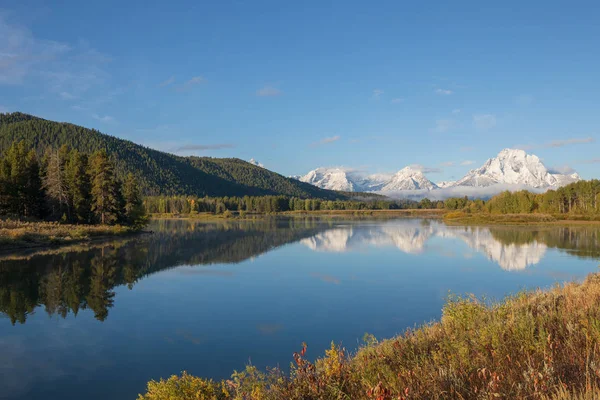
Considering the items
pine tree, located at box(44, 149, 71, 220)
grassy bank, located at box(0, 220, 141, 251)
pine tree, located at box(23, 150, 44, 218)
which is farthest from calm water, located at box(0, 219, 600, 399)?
pine tree, located at box(23, 150, 44, 218)

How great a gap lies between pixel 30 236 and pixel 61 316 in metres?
31.3

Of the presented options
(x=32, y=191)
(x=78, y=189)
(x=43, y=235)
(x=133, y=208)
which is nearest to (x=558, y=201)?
(x=133, y=208)

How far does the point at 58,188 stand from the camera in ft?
200

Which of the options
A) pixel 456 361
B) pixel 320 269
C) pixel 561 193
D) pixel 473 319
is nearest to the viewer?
pixel 456 361

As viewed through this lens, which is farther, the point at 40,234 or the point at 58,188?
the point at 58,188

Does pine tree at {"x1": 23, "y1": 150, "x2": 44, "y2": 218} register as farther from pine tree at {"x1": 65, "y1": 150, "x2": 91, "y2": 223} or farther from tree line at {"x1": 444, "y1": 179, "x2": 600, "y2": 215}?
tree line at {"x1": 444, "y1": 179, "x2": 600, "y2": 215}

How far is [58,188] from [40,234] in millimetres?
16432

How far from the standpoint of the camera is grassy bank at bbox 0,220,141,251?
42438mm

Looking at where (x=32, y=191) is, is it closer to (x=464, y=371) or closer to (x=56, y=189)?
(x=56, y=189)

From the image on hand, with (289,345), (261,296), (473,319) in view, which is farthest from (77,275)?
(473,319)

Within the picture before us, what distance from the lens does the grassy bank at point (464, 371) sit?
20.4ft

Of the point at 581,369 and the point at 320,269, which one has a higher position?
the point at 581,369

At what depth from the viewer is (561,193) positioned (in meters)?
142

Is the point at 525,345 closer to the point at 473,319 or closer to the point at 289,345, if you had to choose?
the point at 473,319
